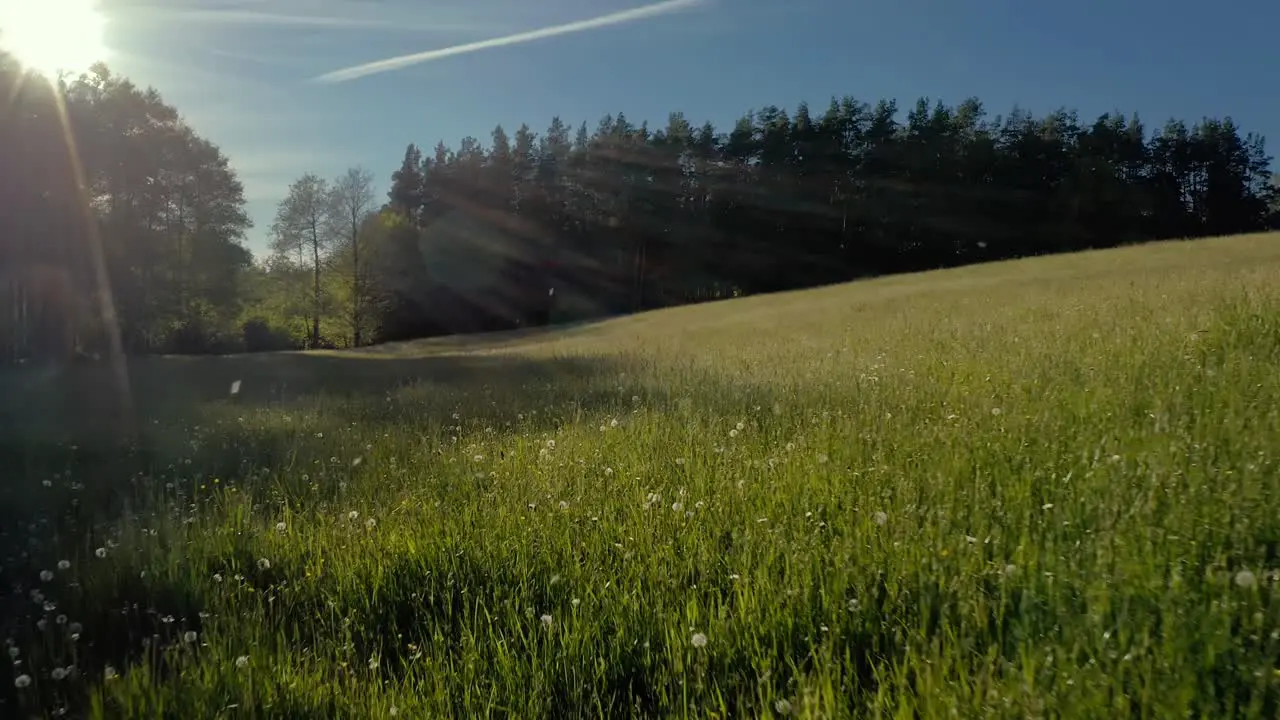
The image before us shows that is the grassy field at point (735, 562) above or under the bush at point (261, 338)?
under

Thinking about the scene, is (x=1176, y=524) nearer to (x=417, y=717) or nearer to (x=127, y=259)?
(x=417, y=717)

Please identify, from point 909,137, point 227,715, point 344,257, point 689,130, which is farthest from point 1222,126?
point 227,715

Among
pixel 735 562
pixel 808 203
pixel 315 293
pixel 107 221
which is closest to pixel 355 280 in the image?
pixel 315 293

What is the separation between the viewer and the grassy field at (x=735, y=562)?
2121 millimetres

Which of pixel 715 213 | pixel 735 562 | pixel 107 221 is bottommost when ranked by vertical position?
pixel 735 562

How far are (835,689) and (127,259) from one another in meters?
34.8

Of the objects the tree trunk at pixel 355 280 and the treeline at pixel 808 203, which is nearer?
the tree trunk at pixel 355 280

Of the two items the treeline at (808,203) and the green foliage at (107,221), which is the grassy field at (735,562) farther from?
the treeline at (808,203)

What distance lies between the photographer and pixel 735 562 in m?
→ 2.93

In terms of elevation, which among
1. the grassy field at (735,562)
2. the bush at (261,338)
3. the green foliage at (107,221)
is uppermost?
the green foliage at (107,221)

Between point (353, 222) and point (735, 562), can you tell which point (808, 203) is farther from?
point (735, 562)

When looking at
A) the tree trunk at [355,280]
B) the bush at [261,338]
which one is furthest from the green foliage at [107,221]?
the tree trunk at [355,280]

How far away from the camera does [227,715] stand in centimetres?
222

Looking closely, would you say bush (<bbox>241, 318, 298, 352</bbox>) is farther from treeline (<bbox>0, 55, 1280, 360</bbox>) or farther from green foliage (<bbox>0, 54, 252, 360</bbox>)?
green foliage (<bbox>0, 54, 252, 360</bbox>)
